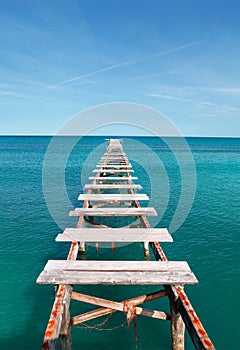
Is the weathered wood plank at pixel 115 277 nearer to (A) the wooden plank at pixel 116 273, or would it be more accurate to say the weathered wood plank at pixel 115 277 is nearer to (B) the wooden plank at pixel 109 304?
(A) the wooden plank at pixel 116 273

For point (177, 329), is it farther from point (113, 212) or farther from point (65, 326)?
point (113, 212)

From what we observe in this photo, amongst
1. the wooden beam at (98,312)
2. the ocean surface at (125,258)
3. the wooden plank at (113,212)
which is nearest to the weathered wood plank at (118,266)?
the wooden beam at (98,312)

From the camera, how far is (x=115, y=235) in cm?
823

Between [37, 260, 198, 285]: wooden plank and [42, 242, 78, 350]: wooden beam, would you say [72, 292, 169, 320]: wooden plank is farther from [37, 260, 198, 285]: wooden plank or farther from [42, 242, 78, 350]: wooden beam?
[37, 260, 198, 285]: wooden plank

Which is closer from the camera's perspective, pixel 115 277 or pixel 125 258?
pixel 115 277

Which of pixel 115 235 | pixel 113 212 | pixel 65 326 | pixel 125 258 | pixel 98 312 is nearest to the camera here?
pixel 65 326

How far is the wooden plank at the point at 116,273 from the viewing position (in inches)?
226

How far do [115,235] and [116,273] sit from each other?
226 centimetres

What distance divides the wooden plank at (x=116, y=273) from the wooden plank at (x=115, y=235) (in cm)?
154

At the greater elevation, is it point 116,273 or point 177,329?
point 116,273

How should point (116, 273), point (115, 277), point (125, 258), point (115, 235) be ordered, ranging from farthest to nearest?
point (125, 258) → point (115, 235) → point (116, 273) → point (115, 277)

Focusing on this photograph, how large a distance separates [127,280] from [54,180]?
82.6 feet

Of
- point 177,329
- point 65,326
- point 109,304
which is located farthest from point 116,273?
point 177,329

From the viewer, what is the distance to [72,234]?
27.2ft
